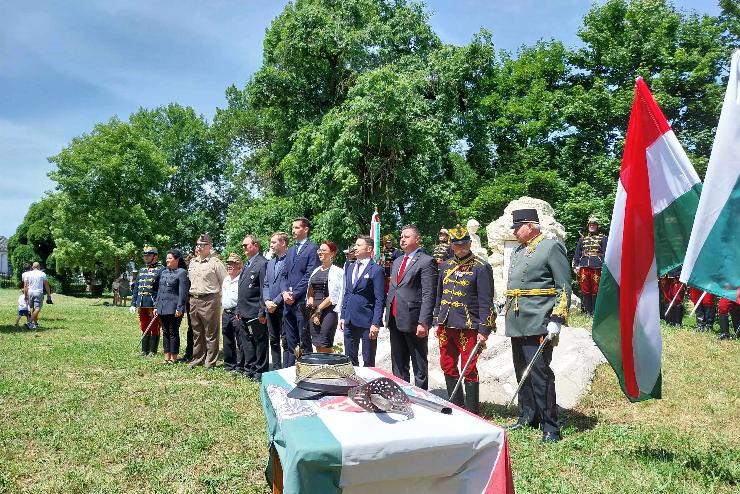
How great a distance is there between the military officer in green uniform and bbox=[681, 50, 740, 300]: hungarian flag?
1.49 metres

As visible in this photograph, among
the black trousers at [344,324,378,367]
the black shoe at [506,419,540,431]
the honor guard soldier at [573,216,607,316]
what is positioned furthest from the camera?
the honor guard soldier at [573,216,607,316]

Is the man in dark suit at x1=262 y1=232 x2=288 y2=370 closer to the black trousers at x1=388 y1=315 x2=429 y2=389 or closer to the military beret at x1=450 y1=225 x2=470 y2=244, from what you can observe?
the black trousers at x1=388 y1=315 x2=429 y2=389

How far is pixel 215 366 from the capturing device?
31.8 ft

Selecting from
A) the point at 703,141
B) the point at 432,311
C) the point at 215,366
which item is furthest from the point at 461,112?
the point at 432,311

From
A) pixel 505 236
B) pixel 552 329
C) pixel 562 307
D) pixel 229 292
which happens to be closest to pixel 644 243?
pixel 562 307

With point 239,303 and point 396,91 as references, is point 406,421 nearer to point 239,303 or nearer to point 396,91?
point 239,303

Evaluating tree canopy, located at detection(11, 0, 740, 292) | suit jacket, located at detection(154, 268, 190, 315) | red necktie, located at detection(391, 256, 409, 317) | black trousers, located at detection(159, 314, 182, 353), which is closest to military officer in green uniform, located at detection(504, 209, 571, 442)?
red necktie, located at detection(391, 256, 409, 317)

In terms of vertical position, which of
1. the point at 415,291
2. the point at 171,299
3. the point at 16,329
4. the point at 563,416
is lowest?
the point at 563,416

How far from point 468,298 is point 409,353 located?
1.23 meters

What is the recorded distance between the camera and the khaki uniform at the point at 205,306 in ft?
31.3

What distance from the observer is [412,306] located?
6496 mm

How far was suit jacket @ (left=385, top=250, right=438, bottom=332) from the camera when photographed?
21.0 feet

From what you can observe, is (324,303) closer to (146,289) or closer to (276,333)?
(276,333)

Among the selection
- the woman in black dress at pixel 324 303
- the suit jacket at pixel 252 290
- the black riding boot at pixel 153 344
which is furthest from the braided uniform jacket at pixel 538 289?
the black riding boot at pixel 153 344
